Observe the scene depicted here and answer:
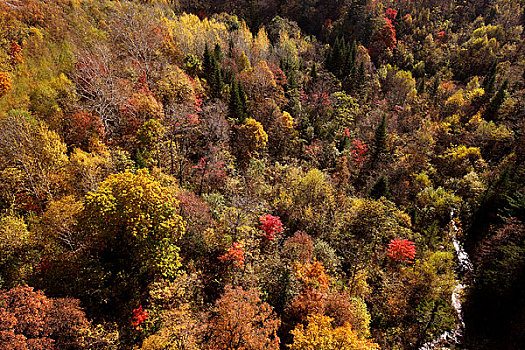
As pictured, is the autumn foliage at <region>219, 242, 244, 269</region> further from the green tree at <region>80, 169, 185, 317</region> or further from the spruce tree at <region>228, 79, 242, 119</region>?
the spruce tree at <region>228, 79, 242, 119</region>

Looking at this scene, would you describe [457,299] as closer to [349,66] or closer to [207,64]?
[207,64]

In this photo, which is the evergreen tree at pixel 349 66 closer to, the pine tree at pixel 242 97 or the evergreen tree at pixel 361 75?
the evergreen tree at pixel 361 75

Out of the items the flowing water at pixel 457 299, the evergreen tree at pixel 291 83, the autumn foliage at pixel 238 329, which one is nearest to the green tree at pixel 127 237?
the autumn foliage at pixel 238 329

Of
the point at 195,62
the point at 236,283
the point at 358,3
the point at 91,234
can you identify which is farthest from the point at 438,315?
the point at 358,3

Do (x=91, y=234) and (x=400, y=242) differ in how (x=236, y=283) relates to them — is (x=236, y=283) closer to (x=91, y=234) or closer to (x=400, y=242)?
(x=91, y=234)

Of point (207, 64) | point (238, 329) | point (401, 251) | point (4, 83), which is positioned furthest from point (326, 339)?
point (207, 64)

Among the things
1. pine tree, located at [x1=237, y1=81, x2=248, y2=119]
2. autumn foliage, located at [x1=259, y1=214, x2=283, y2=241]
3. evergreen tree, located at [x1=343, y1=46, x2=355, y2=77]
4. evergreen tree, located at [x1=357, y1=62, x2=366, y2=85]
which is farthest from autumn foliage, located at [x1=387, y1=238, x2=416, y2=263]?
evergreen tree, located at [x1=343, y1=46, x2=355, y2=77]

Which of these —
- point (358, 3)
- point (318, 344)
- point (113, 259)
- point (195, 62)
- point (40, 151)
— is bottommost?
point (113, 259)
